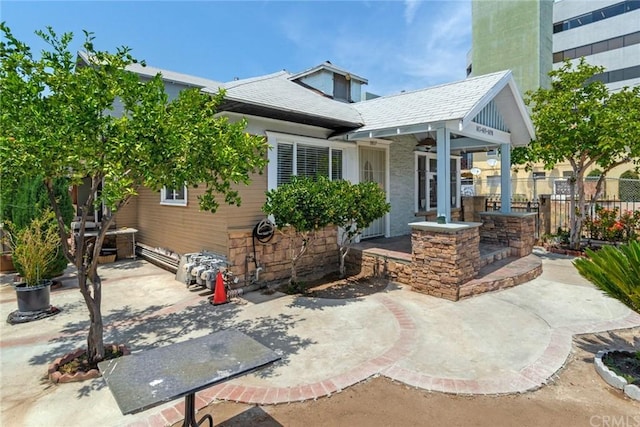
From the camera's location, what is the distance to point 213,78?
17.8 meters

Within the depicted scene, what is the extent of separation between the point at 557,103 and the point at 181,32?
1117cm

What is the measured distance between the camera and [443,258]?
713 centimetres

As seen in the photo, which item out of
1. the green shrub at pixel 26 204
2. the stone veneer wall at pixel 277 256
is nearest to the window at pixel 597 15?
the stone veneer wall at pixel 277 256

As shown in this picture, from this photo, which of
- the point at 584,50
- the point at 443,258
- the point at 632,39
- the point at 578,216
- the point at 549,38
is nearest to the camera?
the point at 443,258

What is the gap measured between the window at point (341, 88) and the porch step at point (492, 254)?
472 inches

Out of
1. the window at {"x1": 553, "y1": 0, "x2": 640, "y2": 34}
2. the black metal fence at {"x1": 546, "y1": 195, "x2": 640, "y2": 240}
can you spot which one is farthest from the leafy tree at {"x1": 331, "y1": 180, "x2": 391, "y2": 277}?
the window at {"x1": 553, "y1": 0, "x2": 640, "y2": 34}

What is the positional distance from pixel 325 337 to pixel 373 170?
6.57m

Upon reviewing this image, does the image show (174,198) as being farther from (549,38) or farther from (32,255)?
(549,38)

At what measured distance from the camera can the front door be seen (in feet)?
34.2

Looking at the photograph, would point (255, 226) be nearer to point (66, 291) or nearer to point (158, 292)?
point (158, 292)

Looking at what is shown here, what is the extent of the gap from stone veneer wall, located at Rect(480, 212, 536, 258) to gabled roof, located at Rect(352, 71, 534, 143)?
2792mm

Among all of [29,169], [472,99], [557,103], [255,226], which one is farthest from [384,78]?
[29,169]

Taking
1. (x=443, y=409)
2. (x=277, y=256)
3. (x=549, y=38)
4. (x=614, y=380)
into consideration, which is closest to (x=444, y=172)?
(x=277, y=256)

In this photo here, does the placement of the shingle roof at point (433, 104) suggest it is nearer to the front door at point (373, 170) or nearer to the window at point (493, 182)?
the front door at point (373, 170)
